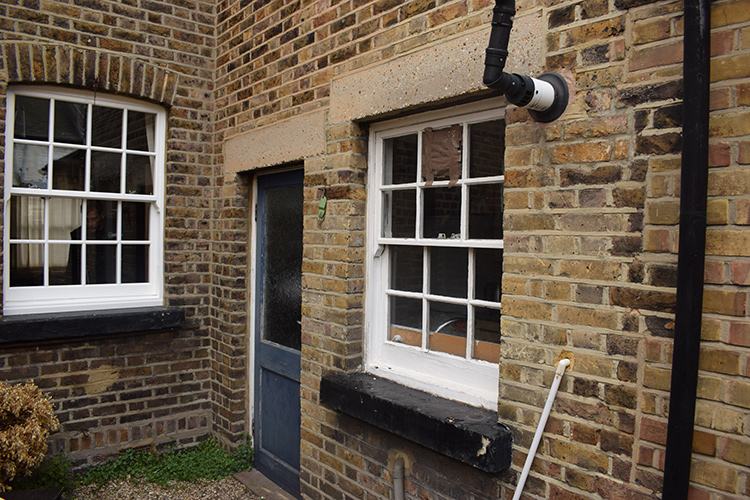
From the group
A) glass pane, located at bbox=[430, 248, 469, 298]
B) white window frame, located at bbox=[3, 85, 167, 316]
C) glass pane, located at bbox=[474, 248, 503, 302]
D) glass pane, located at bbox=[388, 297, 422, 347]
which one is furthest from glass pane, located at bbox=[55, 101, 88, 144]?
glass pane, located at bbox=[474, 248, 503, 302]

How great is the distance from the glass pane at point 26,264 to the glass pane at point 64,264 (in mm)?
77

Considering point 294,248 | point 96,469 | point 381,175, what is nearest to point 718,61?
point 381,175

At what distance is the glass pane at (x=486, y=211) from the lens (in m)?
2.65

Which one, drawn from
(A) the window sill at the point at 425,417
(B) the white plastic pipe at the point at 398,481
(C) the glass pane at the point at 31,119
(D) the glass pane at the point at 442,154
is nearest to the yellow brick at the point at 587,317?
(A) the window sill at the point at 425,417

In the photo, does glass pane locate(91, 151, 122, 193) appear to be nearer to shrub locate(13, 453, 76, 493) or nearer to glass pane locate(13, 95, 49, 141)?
glass pane locate(13, 95, 49, 141)

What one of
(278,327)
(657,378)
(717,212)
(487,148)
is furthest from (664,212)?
(278,327)

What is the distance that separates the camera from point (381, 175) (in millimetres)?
3342

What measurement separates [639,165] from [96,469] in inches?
183

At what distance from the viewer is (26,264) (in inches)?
168

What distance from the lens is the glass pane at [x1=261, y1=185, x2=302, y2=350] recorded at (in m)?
4.17

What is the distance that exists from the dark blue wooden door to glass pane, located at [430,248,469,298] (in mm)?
1465

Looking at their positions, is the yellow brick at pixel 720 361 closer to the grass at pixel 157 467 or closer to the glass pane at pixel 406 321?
the glass pane at pixel 406 321

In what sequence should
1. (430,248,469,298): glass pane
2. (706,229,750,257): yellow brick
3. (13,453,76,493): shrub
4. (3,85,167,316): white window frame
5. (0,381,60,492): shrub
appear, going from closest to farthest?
(706,229,750,257): yellow brick, (430,248,469,298): glass pane, (0,381,60,492): shrub, (13,453,76,493): shrub, (3,85,167,316): white window frame

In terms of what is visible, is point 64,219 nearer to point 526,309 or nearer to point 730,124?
point 526,309
